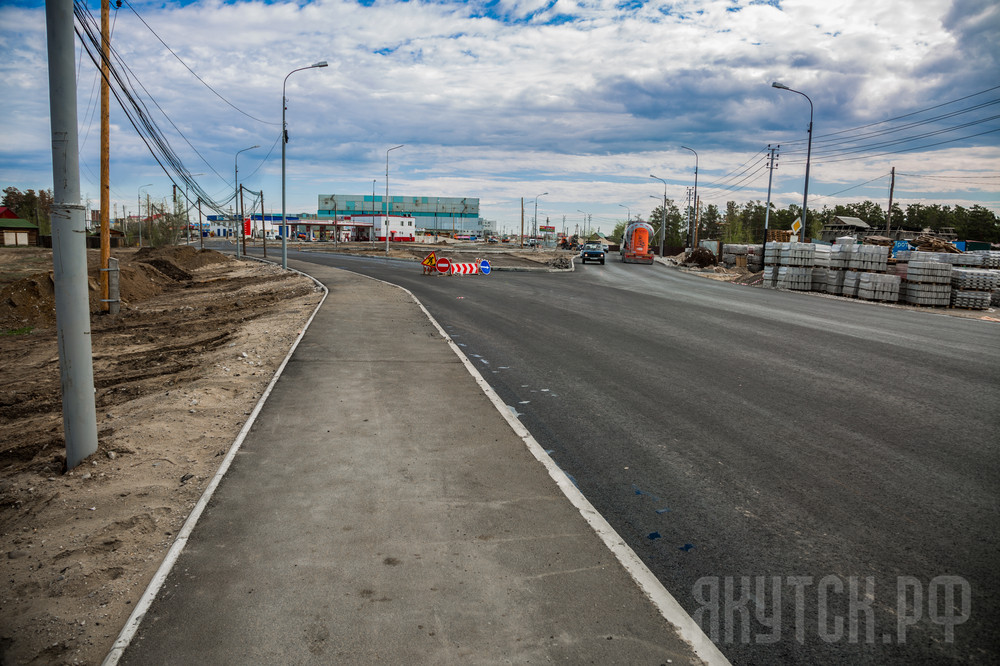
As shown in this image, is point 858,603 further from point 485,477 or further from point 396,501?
point 396,501

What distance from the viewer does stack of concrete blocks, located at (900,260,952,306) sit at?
21344 mm

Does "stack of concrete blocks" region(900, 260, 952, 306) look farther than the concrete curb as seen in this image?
Yes

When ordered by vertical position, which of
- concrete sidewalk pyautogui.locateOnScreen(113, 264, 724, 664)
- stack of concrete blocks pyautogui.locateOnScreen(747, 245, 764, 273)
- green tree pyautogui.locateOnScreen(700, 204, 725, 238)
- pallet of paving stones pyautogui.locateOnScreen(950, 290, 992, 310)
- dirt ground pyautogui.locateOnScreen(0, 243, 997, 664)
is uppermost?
green tree pyautogui.locateOnScreen(700, 204, 725, 238)

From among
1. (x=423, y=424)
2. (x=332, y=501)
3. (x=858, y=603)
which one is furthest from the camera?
(x=423, y=424)

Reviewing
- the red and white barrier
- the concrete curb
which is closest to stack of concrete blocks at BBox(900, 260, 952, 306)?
the red and white barrier

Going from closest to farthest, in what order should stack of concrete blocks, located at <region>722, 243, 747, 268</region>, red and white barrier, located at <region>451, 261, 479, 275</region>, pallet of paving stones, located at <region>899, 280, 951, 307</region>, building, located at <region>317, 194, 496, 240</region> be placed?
pallet of paving stones, located at <region>899, 280, 951, 307</region>
red and white barrier, located at <region>451, 261, 479, 275</region>
stack of concrete blocks, located at <region>722, 243, 747, 268</region>
building, located at <region>317, 194, 496, 240</region>

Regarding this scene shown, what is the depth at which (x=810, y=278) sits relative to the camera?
28.0 m

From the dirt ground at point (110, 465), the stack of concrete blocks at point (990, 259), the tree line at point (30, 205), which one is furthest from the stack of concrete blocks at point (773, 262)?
the tree line at point (30, 205)

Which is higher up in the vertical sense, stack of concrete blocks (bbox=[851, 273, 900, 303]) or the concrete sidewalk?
stack of concrete blocks (bbox=[851, 273, 900, 303])

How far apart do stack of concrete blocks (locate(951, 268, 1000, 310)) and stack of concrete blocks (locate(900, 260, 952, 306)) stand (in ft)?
0.78

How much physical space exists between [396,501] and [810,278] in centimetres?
2835

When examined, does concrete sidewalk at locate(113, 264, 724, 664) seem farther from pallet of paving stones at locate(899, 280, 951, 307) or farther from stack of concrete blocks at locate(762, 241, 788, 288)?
stack of concrete blocks at locate(762, 241, 788, 288)

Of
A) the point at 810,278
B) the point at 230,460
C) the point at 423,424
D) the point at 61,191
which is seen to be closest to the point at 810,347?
the point at 423,424

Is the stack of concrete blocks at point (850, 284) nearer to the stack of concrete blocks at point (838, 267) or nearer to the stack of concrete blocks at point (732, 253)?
the stack of concrete blocks at point (838, 267)
